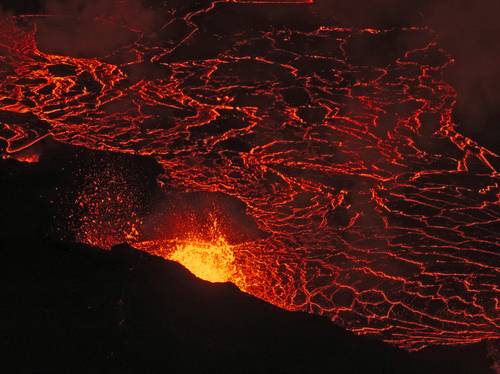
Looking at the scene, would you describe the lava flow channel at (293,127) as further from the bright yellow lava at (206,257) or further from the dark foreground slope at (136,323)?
the dark foreground slope at (136,323)

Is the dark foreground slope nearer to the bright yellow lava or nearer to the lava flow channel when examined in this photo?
the lava flow channel

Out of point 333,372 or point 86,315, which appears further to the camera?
point 333,372

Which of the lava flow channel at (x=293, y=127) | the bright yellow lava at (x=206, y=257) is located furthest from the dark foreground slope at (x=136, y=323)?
the bright yellow lava at (x=206, y=257)

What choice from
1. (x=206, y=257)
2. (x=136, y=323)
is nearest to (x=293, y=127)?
(x=136, y=323)

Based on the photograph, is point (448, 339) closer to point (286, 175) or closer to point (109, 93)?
point (286, 175)

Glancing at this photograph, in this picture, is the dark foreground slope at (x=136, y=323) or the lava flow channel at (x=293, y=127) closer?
the dark foreground slope at (x=136, y=323)

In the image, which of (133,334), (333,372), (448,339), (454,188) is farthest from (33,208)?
(448,339)
